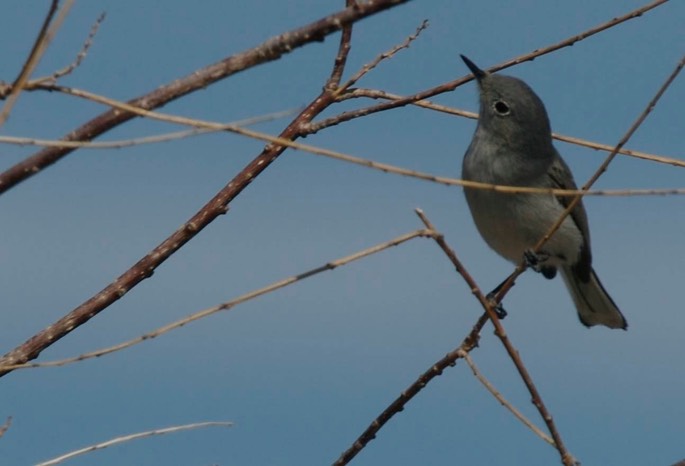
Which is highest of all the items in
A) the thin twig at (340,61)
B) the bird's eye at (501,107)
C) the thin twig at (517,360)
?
the bird's eye at (501,107)

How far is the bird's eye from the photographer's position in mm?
6863

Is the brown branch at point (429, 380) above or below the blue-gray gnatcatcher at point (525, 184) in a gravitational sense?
below

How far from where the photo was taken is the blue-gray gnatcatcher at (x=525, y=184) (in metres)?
6.26

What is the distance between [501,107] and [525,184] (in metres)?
0.61

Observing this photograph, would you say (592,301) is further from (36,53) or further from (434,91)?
(36,53)

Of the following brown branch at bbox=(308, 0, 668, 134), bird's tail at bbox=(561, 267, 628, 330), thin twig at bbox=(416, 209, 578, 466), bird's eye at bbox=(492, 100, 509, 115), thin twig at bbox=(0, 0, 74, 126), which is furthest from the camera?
bird's tail at bbox=(561, 267, 628, 330)

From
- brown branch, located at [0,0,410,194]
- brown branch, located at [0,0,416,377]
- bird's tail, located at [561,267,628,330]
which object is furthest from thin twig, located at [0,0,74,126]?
bird's tail, located at [561,267,628,330]

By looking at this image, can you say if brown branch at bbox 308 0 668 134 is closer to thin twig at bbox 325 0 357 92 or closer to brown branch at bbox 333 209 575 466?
thin twig at bbox 325 0 357 92

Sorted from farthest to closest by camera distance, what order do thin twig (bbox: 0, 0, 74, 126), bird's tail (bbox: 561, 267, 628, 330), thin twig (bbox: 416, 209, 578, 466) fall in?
bird's tail (bbox: 561, 267, 628, 330)
thin twig (bbox: 416, 209, 578, 466)
thin twig (bbox: 0, 0, 74, 126)

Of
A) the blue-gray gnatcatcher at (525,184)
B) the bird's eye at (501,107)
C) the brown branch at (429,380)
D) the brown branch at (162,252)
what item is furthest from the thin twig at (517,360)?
the bird's eye at (501,107)

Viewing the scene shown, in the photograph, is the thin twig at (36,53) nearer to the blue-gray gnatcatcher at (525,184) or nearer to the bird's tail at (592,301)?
the blue-gray gnatcatcher at (525,184)

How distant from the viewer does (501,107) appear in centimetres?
688

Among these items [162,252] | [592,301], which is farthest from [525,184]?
[162,252]

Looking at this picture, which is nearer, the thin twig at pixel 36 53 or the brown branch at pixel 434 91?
the thin twig at pixel 36 53
